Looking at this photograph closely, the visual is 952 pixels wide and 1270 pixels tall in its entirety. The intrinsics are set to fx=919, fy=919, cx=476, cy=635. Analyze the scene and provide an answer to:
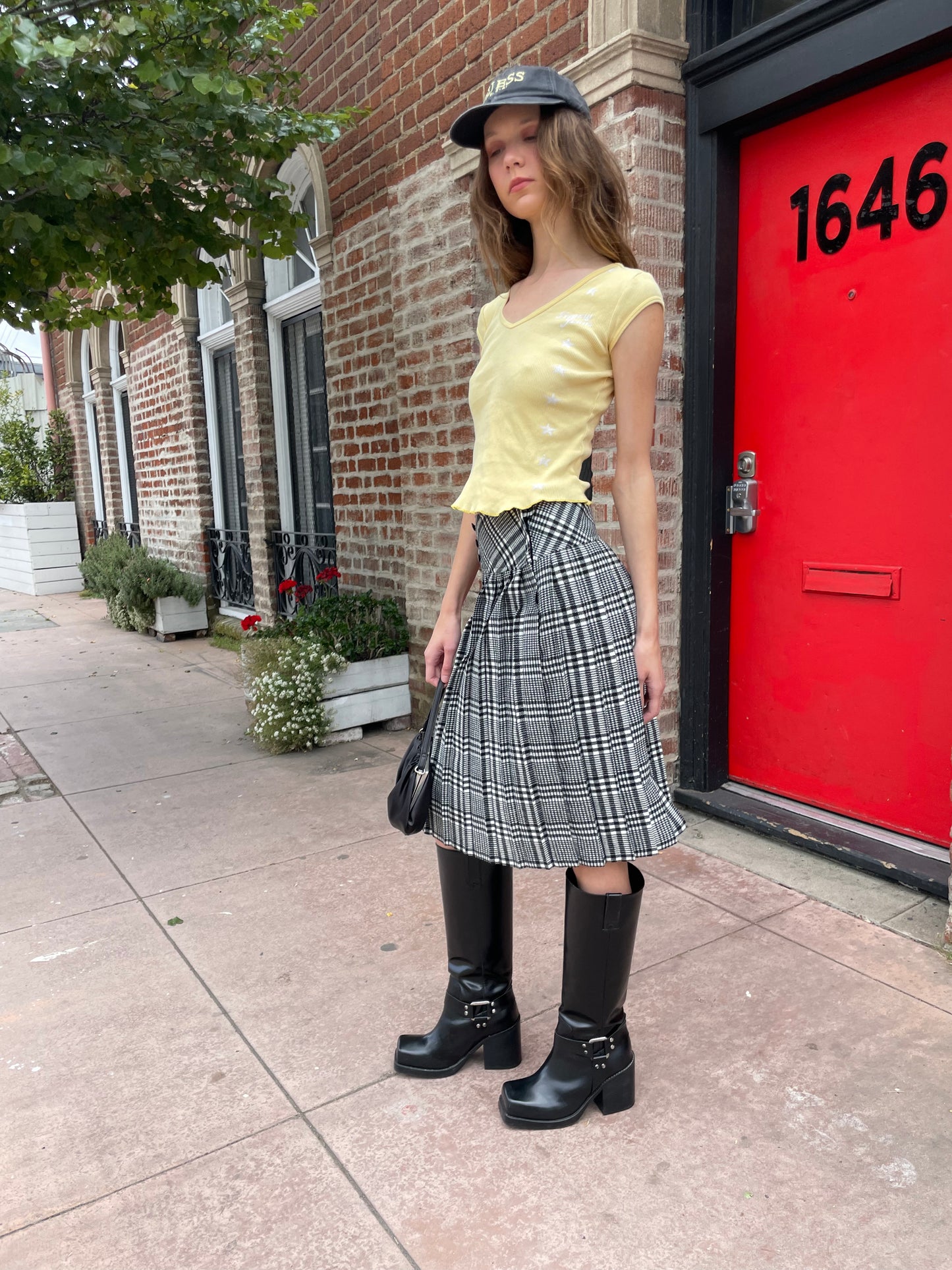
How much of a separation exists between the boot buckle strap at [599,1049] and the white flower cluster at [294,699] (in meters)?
2.96

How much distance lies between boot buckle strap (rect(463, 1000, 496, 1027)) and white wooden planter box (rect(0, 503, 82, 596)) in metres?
12.0

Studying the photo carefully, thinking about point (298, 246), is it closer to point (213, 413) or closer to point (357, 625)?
point (213, 413)

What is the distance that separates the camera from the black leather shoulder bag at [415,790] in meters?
1.93

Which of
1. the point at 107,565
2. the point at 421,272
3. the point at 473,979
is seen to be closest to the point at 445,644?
the point at 473,979

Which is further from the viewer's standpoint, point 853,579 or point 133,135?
point 133,135

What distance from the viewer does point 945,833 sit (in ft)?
9.66

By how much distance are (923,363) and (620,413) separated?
153cm

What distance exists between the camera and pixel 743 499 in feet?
11.1

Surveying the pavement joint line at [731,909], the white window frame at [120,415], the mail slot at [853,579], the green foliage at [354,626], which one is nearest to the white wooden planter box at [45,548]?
the white window frame at [120,415]

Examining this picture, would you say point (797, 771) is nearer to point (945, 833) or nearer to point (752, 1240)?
point (945, 833)

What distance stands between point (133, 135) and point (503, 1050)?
3.67m

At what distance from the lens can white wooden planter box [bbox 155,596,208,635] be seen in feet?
27.3

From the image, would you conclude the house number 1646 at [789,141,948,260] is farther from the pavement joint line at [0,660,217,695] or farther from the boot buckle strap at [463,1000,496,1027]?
the pavement joint line at [0,660,217,695]

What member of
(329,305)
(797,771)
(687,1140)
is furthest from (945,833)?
(329,305)
